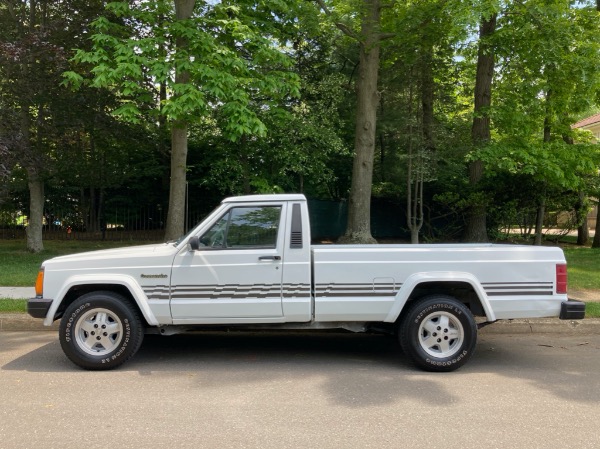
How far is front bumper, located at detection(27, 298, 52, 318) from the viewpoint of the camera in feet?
17.9

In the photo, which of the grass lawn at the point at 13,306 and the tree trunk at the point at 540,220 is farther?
the tree trunk at the point at 540,220

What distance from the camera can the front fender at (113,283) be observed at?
5.44 m

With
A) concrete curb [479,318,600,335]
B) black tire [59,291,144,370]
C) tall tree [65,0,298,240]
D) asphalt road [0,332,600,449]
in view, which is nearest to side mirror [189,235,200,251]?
black tire [59,291,144,370]

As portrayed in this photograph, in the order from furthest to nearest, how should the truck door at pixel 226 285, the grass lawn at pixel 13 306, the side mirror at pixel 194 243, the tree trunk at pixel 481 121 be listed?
the tree trunk at pixel 481 121, the grass lawn at pixel 13 306, the truck door at pixel 226 285, the side mirror at pixel 194 243

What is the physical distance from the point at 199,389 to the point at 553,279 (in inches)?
151

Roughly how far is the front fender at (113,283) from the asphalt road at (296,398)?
1.99 feet

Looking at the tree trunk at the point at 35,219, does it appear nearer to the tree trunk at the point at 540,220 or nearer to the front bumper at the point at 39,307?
the front bumper at the point at 39,307

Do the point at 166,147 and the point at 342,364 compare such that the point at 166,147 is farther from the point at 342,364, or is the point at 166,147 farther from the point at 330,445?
the point at 330,445

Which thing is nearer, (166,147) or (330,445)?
(330,445)

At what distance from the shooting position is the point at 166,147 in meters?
17.1

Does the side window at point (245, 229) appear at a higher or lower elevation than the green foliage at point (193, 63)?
lower

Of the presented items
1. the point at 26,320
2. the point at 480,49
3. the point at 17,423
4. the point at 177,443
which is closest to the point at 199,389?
the point at 177,443

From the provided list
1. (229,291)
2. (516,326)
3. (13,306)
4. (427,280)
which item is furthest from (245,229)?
(13,306)

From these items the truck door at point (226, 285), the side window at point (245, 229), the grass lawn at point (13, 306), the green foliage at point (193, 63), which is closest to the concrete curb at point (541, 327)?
the truck door at point (226, 285)
